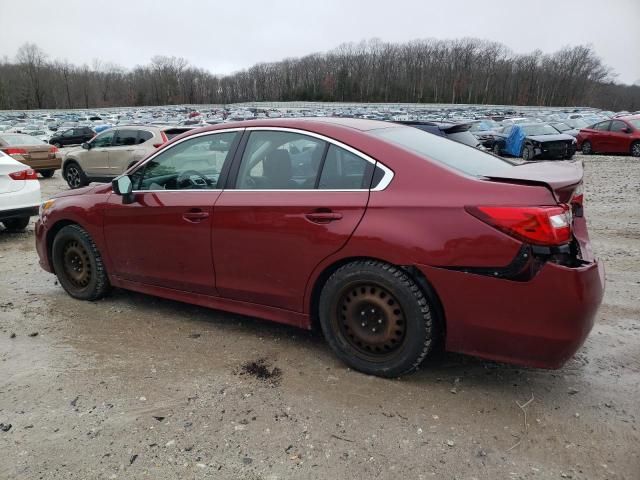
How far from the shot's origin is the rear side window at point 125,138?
1318 centimetres

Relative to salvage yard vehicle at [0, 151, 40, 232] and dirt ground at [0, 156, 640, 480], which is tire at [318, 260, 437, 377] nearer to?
dirt ground at [0, 156, 640, 480]

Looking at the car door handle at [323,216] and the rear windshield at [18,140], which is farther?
the rear windshield at [18,140]

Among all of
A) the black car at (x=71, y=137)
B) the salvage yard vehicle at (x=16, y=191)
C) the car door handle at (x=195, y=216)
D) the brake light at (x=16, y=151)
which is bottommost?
the black car at (x=71, y=137)

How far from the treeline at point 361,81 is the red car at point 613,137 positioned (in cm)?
9930

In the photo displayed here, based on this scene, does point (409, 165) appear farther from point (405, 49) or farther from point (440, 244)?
point (405, 49)

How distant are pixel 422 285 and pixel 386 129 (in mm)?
1241

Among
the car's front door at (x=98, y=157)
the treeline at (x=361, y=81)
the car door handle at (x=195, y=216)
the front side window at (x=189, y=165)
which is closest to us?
the car door handle at (x=195, y=216)

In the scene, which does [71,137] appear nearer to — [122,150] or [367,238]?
[122,150]

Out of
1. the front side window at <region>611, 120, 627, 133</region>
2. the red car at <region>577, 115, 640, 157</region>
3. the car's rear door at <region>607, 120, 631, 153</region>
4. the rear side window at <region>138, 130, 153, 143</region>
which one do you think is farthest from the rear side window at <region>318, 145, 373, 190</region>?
the front side window at <region>611, 120, 627, 133</region>

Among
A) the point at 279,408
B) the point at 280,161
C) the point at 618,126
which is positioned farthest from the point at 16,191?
the point at 618,126

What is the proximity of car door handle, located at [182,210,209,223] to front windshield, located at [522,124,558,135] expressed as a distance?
19013 millimetres

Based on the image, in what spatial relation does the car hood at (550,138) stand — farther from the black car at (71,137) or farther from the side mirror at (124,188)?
the black car at (71,137)

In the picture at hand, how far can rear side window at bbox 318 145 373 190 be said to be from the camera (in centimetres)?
312

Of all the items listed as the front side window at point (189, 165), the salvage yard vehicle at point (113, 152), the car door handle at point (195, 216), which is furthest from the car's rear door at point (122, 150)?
the car door handle at point (195, 216)
